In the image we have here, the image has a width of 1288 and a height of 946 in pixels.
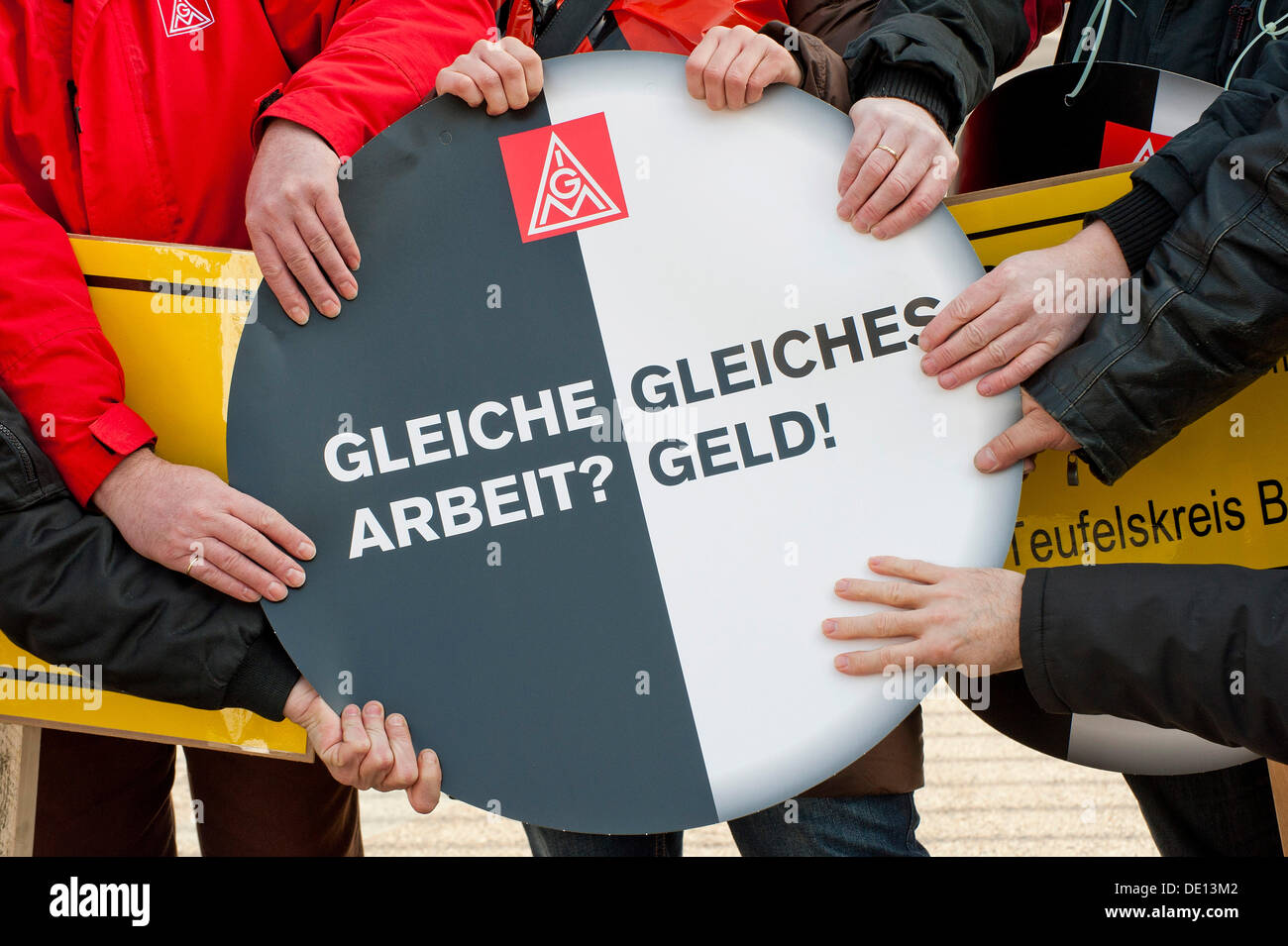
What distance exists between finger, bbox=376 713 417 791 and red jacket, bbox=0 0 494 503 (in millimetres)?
516

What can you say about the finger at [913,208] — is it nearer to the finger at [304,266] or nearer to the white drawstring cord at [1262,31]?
the white drawstring cord at [1262,31]

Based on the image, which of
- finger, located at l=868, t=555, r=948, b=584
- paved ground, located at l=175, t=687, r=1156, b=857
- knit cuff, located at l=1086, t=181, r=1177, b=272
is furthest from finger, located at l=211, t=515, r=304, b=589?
paved ground, located at l=175, t=687, r=1156, b=857

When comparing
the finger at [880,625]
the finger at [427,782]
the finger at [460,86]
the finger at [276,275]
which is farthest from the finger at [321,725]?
the finger at [460,86]

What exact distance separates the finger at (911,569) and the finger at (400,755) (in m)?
0.64

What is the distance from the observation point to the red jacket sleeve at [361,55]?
1349mm

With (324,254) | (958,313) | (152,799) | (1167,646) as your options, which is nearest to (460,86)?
(324,254)

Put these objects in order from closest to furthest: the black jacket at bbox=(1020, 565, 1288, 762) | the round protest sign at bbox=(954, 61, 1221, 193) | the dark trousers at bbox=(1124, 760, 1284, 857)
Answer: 1. the black jacket at bbox=(1020, 565, 1288, 762)
2. the round protest sign at bbox=(954, 61, 1221, 193)
3. the dark trousers at bbox=(1124, 760, 1284, 857)

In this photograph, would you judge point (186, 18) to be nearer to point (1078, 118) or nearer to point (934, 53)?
point (934, 53)

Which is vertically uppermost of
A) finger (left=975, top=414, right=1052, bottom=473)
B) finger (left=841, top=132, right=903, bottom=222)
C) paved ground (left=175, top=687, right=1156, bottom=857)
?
finger (left=841, top=132, right=903, bottom=222)

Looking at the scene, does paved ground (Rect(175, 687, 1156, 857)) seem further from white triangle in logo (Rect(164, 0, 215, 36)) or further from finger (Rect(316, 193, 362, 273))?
white triangle in logo (Rect(164, 0, 215, 36))

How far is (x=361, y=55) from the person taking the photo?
1.39m

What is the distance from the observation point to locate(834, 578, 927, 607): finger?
49.9 inches

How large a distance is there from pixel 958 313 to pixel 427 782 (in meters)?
0.91
